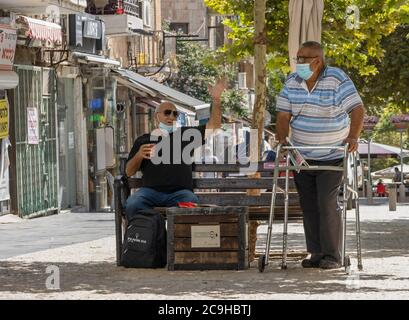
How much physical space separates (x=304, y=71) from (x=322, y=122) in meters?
0.47

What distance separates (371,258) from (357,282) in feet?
9.51

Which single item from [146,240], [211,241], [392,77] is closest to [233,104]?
[392,77]

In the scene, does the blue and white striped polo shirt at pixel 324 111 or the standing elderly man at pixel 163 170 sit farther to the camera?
the standing elderly man at pixel 163 170

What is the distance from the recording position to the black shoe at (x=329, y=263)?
12.9 m

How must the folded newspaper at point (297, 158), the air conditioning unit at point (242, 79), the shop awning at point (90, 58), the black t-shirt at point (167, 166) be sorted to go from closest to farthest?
1. the folded newspaper at point (297, 158)
2. the black t-shirt at point (167, 166)
3. the shop awning at point (90, 58)
4. the air conditioning unit at point (242, 79)

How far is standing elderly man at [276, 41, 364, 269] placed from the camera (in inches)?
506

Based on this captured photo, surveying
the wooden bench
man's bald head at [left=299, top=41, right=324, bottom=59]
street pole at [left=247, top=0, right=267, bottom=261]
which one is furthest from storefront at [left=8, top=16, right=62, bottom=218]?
man's bald head at [left=299, top=41, right=324, bottom=59]

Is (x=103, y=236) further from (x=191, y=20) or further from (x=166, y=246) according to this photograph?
(x=191, y=20)

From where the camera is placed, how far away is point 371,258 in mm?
14703

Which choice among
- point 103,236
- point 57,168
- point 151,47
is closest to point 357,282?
point 103,236

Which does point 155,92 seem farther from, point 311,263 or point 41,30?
point 311,263

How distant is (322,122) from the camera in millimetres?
12883

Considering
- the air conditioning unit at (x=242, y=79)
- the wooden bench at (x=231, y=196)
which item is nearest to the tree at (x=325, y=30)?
the wooden bench at (x=231, y=196)

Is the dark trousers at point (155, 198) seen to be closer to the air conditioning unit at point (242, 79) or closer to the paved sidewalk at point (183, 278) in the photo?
the paved sidewalk at point (183, 278)
